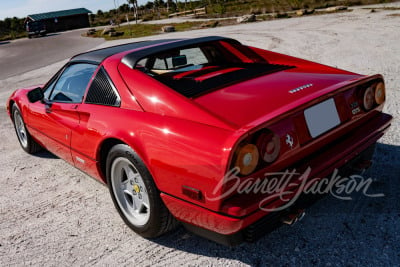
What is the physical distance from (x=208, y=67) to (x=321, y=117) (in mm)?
1333

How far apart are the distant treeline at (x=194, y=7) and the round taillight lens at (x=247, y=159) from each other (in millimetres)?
26701

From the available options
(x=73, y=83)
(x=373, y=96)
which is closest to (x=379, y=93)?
(x=373, y=96)

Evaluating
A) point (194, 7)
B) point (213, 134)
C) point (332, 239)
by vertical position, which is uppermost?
point (194, 7)

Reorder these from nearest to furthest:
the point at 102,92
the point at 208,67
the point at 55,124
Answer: the point at 102,92 → the point at 208,67 → the point at 55,124

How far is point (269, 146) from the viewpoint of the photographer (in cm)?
202

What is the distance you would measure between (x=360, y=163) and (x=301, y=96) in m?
0.76

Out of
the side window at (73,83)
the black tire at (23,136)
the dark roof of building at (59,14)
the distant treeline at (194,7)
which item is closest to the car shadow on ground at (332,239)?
the side window at (73,83)

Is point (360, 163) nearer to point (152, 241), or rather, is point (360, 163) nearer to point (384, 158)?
point (384, 158)

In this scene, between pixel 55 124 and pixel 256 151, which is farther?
pixel 55 124

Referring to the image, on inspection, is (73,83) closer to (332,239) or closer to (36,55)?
(332,239)

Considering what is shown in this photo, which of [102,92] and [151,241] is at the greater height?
[102,92]

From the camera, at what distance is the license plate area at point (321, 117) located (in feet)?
7.31

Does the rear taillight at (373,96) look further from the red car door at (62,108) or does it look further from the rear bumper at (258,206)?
the red car door at (62,108)

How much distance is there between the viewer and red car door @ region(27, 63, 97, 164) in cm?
319
